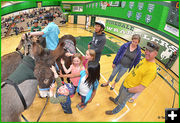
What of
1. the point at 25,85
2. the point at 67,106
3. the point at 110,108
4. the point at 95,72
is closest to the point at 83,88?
the point at 95,72

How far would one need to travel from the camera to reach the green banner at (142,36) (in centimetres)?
452

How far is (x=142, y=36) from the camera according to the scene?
585 centimetres

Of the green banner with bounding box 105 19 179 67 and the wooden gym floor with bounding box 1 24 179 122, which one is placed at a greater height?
the green banner with bounding box 105 19 179 67

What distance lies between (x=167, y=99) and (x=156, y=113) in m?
0.78

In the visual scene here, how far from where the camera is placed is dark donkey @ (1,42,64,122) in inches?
48.7

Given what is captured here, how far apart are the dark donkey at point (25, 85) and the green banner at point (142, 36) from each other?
4845 millimetres

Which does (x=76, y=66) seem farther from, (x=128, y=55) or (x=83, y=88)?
(x=128, y=55)

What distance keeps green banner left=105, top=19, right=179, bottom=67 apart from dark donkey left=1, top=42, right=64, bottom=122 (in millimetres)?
4845

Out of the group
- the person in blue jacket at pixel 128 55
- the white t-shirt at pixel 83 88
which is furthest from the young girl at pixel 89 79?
the person in blue jacket at pixel 128 55

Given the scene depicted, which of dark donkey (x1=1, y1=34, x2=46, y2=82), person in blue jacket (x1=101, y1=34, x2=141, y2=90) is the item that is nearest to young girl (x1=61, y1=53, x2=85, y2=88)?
dark donkey (x1=1, y1=34, x2=46, y2=82)

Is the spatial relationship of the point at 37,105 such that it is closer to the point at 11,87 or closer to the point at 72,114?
the point at 72,114

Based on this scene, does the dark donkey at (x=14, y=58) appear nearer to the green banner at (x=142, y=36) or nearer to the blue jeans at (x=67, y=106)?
the blue jeans at (x=67, y=106)

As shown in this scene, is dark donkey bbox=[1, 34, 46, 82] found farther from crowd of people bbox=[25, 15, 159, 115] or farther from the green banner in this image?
the green banner

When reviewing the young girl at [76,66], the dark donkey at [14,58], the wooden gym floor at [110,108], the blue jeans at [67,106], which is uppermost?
the dark donkey at [14,58]
